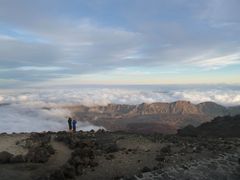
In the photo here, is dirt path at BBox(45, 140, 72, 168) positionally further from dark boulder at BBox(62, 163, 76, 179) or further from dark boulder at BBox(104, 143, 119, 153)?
dark boulder at BBox(104, 143, 119, 153)

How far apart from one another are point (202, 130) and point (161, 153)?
3784 centimetres

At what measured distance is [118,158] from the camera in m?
32.2

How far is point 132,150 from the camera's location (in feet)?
113

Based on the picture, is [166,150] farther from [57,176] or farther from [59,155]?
[57,176]

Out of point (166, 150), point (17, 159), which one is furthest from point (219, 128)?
point (17, 159)

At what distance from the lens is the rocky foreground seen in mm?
28656

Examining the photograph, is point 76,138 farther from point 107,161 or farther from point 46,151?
point 107,161

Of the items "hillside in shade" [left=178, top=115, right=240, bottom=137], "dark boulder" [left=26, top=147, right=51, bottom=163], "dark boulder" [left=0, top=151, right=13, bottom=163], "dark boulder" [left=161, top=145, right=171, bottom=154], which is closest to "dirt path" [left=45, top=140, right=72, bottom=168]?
"dark boulder" [left=26, top=147, right=51, bottom=163]

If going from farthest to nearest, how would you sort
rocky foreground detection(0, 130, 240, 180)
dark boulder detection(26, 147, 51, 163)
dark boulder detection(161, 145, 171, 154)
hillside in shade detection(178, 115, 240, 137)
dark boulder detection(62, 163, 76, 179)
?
hillside in shade detection(178, 115, 240, 137), dark boulder detection(161, 145, 171, 154), dark boulder detection(26, 147, 51, 163), rocky foreground detection(0, 130, 240, 180), dark boulder detection(62, 163, 76, 179)

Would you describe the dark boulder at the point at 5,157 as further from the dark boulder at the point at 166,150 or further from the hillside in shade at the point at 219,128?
the hillside in shade at the point at 219,128

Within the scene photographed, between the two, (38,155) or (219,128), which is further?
(219,128)

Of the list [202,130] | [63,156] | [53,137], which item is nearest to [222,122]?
[202,130]

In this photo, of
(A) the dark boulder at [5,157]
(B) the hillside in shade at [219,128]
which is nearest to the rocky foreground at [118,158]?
(A) the dark boulder at [5,157]

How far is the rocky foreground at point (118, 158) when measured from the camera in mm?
28656
